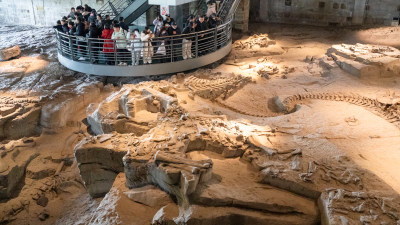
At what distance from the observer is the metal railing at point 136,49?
10805 mm

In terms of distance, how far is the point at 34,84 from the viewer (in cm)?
1141

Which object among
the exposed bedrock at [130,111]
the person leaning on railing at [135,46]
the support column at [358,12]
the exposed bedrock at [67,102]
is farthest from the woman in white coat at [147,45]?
the support column at [358,12]

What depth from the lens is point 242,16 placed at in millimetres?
16891

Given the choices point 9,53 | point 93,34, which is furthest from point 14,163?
point 9,53

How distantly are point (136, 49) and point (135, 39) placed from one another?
3.48 ft

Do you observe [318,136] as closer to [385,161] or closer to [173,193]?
[385,161]

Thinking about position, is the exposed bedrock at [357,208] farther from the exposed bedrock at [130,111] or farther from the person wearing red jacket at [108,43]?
the person wearing red jacket at [108,43]

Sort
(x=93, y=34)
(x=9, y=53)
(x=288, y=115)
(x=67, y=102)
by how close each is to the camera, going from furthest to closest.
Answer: (x=9, y=53) < (x=93, y=34) < (x=67, y=102) < (x=288, y=115)

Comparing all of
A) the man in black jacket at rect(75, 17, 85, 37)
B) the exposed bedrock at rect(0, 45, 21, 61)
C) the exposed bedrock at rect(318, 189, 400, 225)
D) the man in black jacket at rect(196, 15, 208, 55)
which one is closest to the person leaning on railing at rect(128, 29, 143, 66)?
the man in black jacket at rect(75, 17, 85, 37)

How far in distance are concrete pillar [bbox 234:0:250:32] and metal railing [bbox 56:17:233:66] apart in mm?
4830

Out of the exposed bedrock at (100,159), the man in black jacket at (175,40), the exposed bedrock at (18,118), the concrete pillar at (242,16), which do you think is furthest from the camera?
the concrete pillar at (242,16)

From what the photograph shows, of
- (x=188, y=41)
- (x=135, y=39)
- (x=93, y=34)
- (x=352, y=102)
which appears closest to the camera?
(x=352, y=102)

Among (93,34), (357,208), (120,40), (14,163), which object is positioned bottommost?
(14,163)

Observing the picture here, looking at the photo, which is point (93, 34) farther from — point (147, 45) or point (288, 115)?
point (288, 115)
